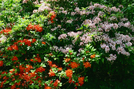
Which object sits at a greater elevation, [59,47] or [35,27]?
[35,27]

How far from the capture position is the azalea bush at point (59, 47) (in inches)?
109

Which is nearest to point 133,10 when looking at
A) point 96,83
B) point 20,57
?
point 96,83

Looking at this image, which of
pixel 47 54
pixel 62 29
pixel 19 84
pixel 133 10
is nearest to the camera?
pixel 19 84

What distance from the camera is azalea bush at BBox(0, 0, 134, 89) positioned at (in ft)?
9.05

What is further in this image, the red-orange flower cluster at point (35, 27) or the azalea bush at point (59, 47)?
the red-orange flower cluster at point (35, 27)

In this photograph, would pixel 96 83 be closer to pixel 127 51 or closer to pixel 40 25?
pixel 127 51

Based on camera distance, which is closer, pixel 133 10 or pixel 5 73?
pixel 5 73

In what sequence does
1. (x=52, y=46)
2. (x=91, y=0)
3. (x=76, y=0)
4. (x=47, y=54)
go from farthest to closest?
(x=91, y=0) → (x=76, y=0) → (x=52, y=46) → (x=47, y=54)

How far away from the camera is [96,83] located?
350 cm

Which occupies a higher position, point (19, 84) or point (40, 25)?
point (40, 25)

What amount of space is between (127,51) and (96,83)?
1.16 metres

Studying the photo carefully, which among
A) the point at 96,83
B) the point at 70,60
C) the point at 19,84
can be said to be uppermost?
the point at 70,60

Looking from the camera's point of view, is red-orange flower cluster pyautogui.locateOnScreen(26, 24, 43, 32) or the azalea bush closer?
the azalea bush

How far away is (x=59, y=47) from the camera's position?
10.9ft
